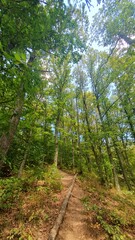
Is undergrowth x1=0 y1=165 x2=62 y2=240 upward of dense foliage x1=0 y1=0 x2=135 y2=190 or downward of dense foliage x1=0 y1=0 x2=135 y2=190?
downward

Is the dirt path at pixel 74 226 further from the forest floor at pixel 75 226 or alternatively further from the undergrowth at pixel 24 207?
the undergrowth at pixel 24 207

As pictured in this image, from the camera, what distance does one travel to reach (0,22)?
89.7 inches

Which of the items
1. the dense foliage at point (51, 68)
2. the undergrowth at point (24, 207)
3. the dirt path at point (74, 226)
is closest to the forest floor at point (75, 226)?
the dirt path at point (74, 226)

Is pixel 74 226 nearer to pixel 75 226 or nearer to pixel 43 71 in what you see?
pixel 75 226

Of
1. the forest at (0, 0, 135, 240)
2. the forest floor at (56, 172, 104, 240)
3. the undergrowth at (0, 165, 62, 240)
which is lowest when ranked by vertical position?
the forest floor at (56, 172, 104, 240)

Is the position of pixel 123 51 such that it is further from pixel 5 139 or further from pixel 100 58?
pixel 5 139

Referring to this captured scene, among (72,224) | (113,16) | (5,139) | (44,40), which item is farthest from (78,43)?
(113,16)

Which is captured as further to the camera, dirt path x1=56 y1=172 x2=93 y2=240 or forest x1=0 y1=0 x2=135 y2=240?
dirt path x1=56 y1=172 x2=93 y2=240

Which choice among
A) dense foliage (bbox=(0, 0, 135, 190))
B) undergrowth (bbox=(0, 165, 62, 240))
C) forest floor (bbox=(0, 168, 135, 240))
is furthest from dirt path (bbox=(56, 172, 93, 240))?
dense foliage (bbox=(0, 0, 135, 190))

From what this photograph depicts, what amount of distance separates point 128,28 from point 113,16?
1.34 metres

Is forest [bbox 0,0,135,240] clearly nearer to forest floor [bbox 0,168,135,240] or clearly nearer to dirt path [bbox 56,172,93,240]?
forest floor [bbox 0,168,135,240]

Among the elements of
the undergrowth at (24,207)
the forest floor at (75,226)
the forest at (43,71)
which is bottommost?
the forest floor at (75,226)

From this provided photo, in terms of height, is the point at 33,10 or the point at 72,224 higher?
the point at 33,10

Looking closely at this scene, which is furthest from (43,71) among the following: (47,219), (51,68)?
(51,68)
